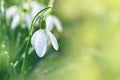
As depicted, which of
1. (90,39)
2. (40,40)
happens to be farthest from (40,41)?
(90,39)

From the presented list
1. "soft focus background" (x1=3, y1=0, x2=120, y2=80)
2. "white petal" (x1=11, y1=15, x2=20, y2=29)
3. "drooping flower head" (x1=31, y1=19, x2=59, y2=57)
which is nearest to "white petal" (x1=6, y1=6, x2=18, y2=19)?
"white petal" (x1=11, y1=15, x2=20, y2=29)

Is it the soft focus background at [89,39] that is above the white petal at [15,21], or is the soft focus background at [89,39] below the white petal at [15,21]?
below

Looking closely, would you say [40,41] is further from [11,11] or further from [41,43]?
[11,11]

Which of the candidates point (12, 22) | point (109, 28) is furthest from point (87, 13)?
point (12, 22)

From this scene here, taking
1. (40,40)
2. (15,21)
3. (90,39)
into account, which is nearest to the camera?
(40,40)

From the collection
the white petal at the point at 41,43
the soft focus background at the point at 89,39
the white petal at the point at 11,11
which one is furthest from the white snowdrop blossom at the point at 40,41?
the white petal at the point at 11,11

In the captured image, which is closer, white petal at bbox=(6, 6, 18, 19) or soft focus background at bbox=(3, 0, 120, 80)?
A: white petal at bbox=(6, 6, 18, 19)

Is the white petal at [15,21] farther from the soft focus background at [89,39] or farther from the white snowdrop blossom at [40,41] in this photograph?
the white snowdrop blossom at [40,41]

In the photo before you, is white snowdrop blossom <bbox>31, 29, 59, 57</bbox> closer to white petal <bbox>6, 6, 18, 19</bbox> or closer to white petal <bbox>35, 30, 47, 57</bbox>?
white petal <bbox>35, 30, 47, 57</bbox>
